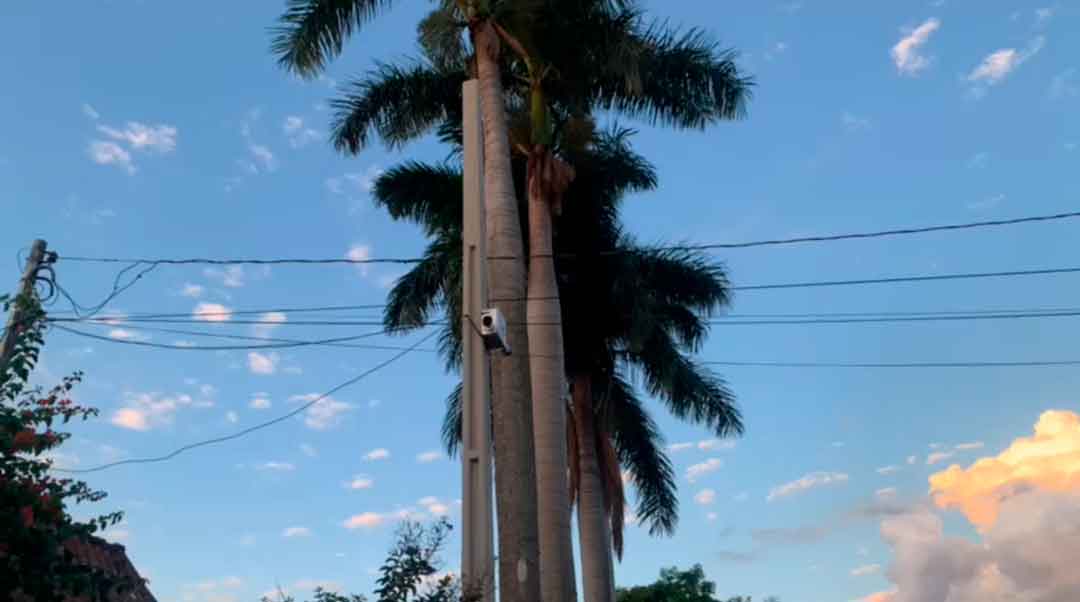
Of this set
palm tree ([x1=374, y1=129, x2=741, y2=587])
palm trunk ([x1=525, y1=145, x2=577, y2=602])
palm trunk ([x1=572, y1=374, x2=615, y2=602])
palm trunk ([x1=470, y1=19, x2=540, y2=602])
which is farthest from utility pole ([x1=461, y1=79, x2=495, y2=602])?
palm trunk ([x1=572, y1=374, x2=615, y2=602])

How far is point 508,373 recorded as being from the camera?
506 inches

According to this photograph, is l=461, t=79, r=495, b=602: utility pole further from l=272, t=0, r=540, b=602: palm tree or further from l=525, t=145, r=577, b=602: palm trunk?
l=525, t=145, r=577, b=602: palm trunk

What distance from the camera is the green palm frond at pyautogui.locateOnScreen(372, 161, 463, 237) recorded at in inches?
790

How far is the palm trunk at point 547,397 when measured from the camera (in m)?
14.1

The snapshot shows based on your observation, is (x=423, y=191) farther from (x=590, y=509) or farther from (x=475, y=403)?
(x=475, y=403)

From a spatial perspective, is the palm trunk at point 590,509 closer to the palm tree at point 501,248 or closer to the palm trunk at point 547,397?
the palm trunk at point 547,397

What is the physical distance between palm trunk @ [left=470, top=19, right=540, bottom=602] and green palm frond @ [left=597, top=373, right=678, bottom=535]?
8789 millimetres

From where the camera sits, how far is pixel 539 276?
16.0 m

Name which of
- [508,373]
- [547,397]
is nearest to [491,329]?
[508,373]

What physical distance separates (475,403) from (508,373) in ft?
15.7

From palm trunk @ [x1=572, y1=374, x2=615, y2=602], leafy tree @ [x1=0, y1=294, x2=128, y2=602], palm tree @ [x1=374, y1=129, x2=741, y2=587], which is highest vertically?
palm tree @ [x1=374, y1=129, x2=741, y2=587]

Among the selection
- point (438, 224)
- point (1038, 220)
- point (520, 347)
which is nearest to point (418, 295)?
point (438, 224)

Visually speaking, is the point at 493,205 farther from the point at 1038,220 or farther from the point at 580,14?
the point at 1038,220

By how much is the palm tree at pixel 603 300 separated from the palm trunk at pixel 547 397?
2190mm
